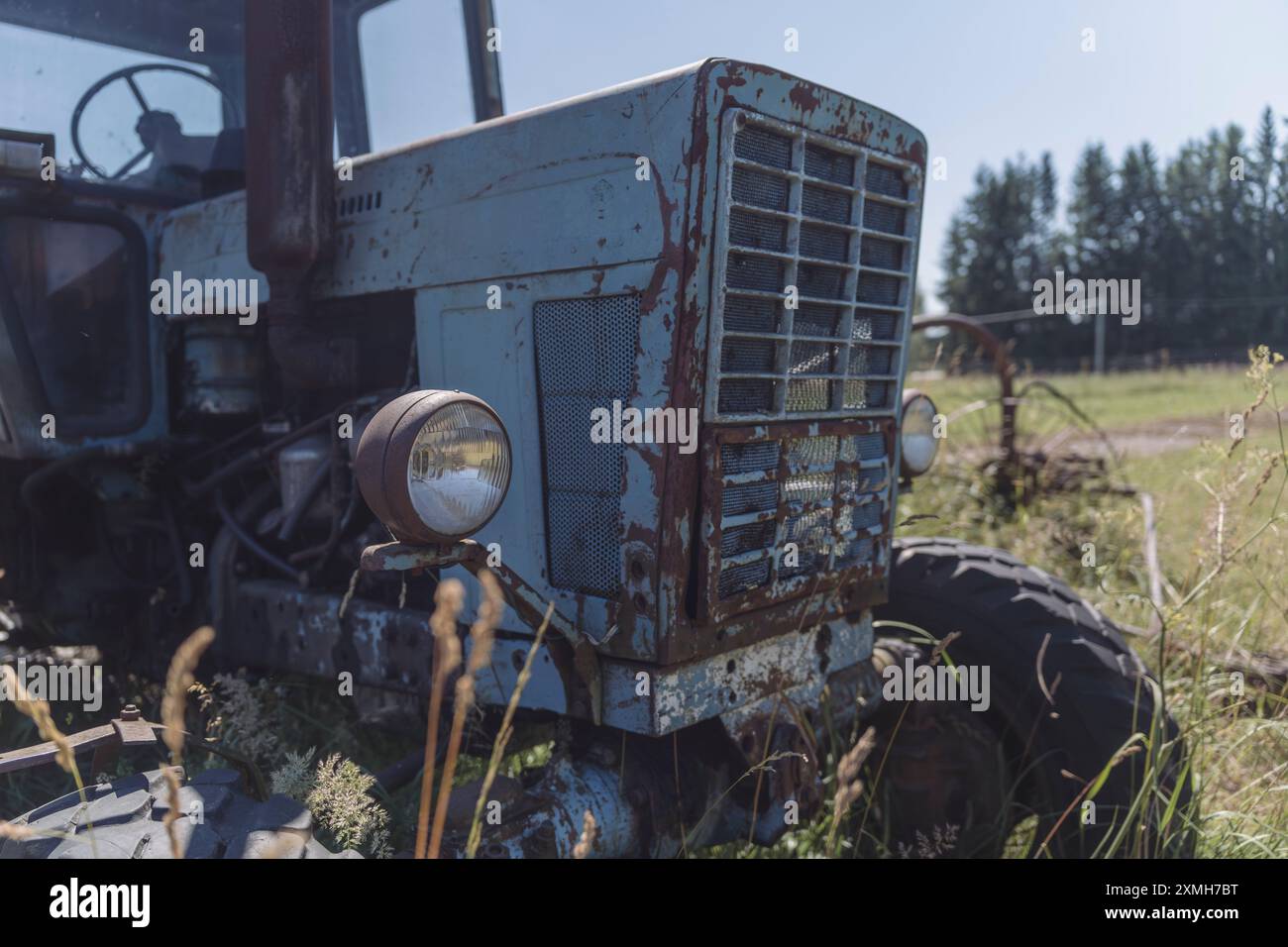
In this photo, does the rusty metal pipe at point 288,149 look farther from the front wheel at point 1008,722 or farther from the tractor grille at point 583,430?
the front wheel at point 1008,722

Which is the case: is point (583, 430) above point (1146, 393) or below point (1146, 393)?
above

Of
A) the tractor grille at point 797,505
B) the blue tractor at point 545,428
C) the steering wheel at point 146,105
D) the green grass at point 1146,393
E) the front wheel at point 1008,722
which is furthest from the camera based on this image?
the green grass at point 1146,393

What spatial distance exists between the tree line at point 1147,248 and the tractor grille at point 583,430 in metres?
1.73

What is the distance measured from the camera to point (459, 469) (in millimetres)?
1898

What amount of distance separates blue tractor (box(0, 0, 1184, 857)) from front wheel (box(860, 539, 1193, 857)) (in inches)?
0.5

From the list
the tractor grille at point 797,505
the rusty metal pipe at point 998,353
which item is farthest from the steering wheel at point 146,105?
the rusty metal pipe at point 998,353

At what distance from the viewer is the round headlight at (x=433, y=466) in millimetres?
1804

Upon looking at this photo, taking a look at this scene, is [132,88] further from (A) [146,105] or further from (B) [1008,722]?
(B) [1008,722]

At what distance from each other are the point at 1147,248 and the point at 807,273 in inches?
1416

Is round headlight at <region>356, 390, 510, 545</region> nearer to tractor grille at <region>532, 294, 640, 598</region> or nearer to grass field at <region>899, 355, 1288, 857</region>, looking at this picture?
tractor grille at <region>532, 294, 640, 598</region>

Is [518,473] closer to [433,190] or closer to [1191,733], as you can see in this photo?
[433,190]

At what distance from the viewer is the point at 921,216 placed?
105 inches

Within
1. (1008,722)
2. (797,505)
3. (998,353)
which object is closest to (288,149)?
(797,505)
